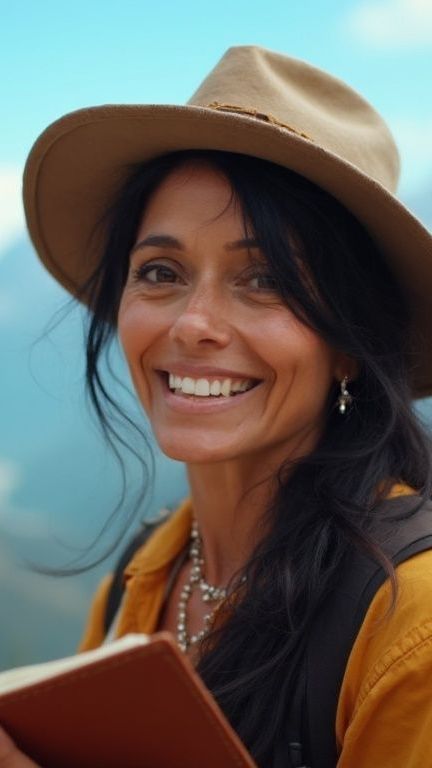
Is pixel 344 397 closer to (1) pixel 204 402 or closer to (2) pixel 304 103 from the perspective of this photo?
(1) pixel 204 402

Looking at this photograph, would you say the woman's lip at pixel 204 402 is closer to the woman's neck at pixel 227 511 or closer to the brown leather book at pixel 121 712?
the woman's neck at pixel 227 511

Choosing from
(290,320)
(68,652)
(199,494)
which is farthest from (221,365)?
(68,652)

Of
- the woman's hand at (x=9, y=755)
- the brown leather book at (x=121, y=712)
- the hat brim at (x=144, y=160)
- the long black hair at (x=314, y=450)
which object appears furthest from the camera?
the hat brim at (x=144, y=160)

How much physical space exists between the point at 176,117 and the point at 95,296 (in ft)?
1.90

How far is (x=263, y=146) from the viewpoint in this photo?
1603 mm

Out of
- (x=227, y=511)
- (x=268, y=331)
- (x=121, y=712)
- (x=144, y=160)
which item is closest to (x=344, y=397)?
(x=268, y=331)

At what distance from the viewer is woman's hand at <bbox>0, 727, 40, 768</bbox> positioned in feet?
3.57

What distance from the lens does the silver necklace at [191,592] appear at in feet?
6.10

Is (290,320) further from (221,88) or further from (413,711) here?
(413,711)

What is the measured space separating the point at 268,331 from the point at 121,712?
0.77 meters

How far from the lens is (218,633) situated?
1.65 meters

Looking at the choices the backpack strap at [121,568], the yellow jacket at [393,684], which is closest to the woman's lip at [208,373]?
the yellow jacket at [393,684]

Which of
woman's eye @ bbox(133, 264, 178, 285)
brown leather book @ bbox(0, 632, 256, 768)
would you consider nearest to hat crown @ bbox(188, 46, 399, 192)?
woman's eye @ bbox(133, 264, 178, 285)

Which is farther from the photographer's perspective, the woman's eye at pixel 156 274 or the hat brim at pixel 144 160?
the woman's eye at pixel 156 274
